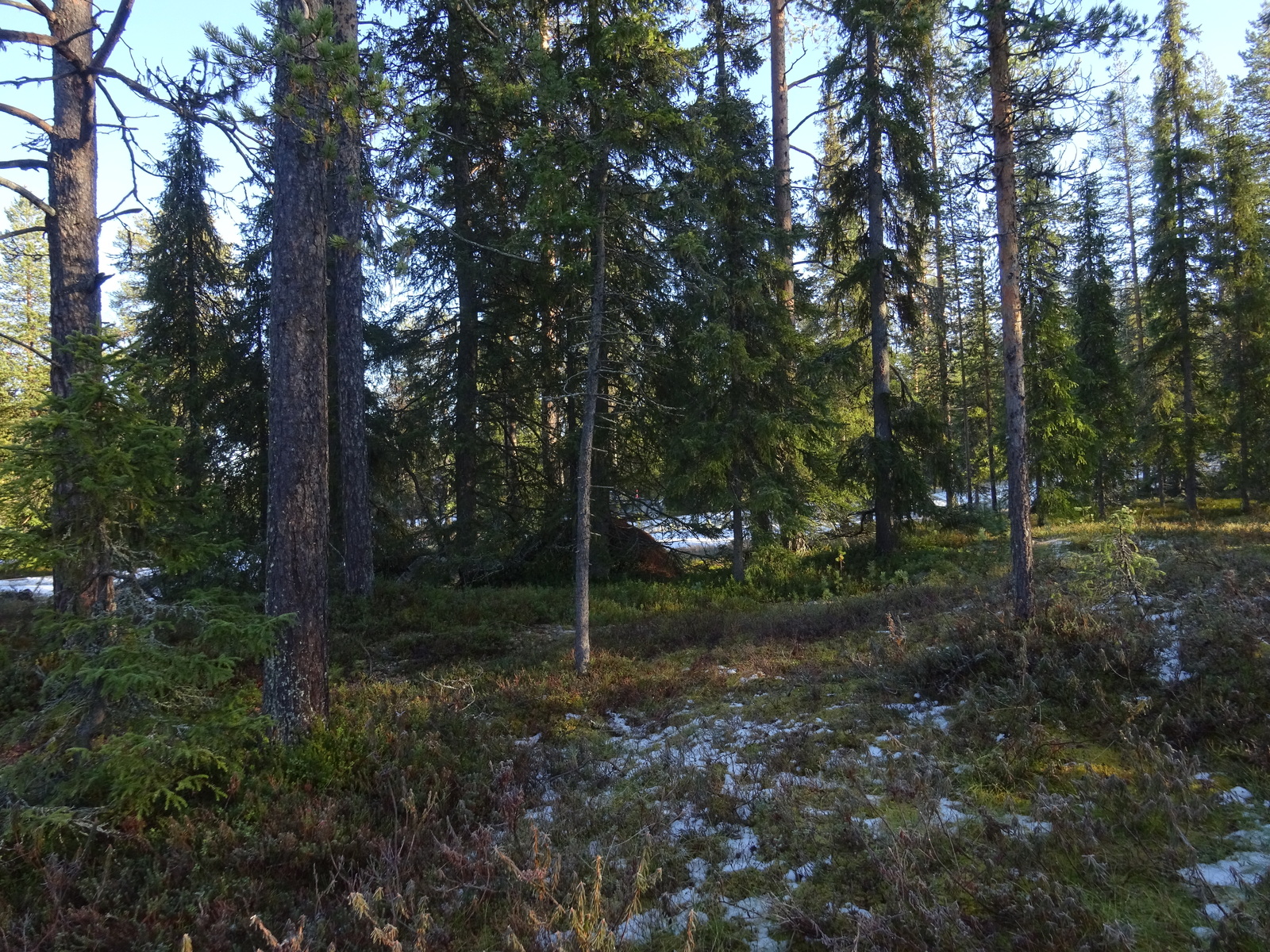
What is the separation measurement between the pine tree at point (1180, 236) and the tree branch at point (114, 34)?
29155 millimetres

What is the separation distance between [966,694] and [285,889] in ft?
20.7

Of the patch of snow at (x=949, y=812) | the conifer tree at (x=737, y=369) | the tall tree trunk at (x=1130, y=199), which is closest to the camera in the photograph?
the patch of snow at (x=949, y=812)

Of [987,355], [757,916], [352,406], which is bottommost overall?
[757,916]

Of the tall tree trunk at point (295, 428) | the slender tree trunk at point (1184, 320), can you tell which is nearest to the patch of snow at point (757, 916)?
the tall tree trunk at point (295, 428)

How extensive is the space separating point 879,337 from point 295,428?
48.5 feet

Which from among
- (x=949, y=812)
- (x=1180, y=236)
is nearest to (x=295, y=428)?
(x=949, y=812)

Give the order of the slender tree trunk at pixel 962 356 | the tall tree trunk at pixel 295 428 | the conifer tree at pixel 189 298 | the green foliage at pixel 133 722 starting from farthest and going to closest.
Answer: the slender tree trunk at pixel 962 356
the conifer tree at pixel 189 298
the tall tree trunk at pixel 295 428
the green foliage at pixel 133 722

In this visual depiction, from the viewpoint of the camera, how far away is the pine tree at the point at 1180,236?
23.2m

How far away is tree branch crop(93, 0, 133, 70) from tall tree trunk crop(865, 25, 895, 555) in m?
14.9

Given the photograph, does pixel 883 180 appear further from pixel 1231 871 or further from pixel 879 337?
pixel 1231 871

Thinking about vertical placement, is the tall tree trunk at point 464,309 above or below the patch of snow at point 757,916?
above

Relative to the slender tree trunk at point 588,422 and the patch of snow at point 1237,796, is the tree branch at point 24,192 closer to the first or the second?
the slender tree trunk at point 588,422

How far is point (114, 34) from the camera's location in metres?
7.75

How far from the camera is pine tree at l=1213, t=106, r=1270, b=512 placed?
72.3 ft
